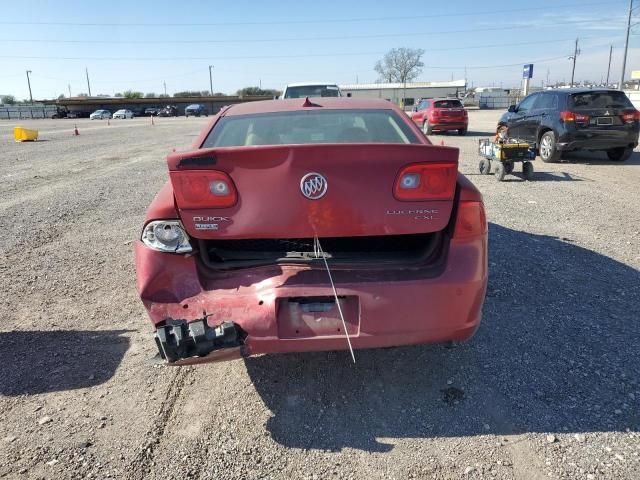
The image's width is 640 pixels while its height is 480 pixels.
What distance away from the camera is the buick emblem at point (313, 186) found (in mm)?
2307

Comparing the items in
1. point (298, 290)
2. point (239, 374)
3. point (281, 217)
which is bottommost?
point (239, 374)

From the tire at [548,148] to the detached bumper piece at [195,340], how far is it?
35.7 ft

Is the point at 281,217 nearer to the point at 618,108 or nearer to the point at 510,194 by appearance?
the point at 510,194

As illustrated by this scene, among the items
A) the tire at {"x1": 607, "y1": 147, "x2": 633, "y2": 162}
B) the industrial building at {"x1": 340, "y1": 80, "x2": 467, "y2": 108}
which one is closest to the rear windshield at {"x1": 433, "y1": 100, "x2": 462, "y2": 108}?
the tire at {"x1": 607, "y1": 147, "x2": 633, "y2": 162}

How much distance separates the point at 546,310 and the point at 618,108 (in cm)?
905

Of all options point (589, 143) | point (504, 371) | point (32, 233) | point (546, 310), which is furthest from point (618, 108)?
point (32, 233)

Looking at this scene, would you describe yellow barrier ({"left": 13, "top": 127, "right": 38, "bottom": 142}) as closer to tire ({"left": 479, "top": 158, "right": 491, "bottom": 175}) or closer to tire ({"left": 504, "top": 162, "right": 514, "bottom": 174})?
tire ({"left": 479, "top": 158, "right": 491, "bottom": 175})

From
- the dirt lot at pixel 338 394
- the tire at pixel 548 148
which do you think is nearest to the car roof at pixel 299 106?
the dirt lot at pixel 338 394

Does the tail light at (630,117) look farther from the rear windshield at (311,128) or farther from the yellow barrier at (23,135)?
the yellow barrier at (23,135)

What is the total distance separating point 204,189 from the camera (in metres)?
2.34

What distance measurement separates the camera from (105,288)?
4367mm

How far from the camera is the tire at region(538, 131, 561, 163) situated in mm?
11172

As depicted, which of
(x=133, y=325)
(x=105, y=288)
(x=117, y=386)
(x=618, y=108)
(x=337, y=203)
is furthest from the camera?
(x=618, y=108)

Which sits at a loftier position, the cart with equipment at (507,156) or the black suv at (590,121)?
the black suv at (590,121)
